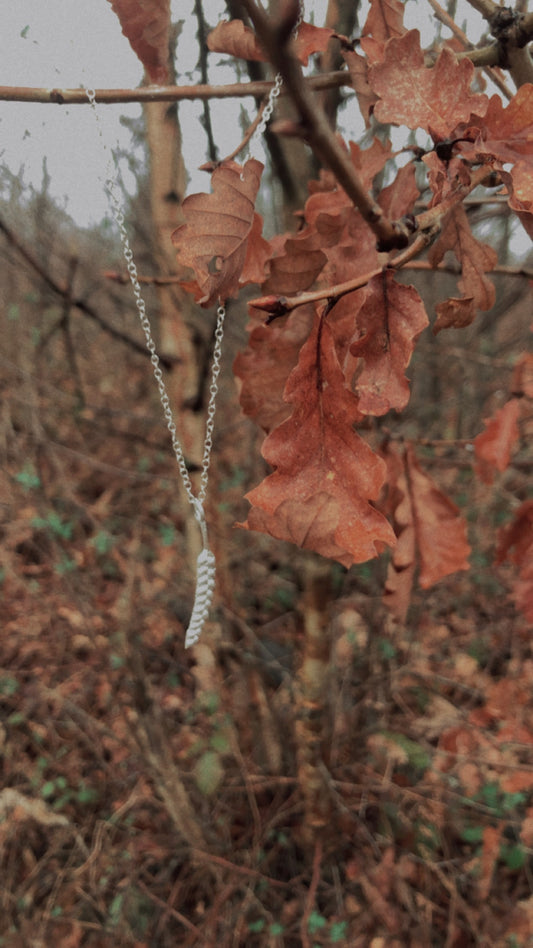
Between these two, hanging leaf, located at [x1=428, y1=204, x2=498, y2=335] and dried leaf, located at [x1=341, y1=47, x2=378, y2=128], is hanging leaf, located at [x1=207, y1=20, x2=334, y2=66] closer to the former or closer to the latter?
dried leaf, located at [x1=341, y1=47, x2=378, y2=128]

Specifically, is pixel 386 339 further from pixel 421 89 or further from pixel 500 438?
pixel 500 438

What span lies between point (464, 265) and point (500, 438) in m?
0.58

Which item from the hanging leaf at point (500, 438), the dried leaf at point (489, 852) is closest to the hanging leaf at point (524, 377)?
the hanging leaf at point (500, 438)

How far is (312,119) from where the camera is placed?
37 cm

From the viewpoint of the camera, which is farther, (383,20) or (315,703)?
(315,703)

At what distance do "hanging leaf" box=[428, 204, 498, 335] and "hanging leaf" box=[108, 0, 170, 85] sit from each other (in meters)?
0.36

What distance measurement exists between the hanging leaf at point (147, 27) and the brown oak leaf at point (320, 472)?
0.36 meters

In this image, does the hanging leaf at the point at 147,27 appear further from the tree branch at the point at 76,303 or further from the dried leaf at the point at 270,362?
the tree branch at the point at 76,303

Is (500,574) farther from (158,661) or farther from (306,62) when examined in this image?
(306,62)

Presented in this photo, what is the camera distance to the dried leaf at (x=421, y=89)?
0.49 metres

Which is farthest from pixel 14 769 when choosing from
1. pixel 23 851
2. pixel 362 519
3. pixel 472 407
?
pixel 472 407

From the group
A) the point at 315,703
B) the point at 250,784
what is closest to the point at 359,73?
the point at 315,703

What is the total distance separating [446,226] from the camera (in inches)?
20.8

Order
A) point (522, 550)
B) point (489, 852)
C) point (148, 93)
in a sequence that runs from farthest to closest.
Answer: point (489, 852)
point (522, 550)
point (148, 93)
